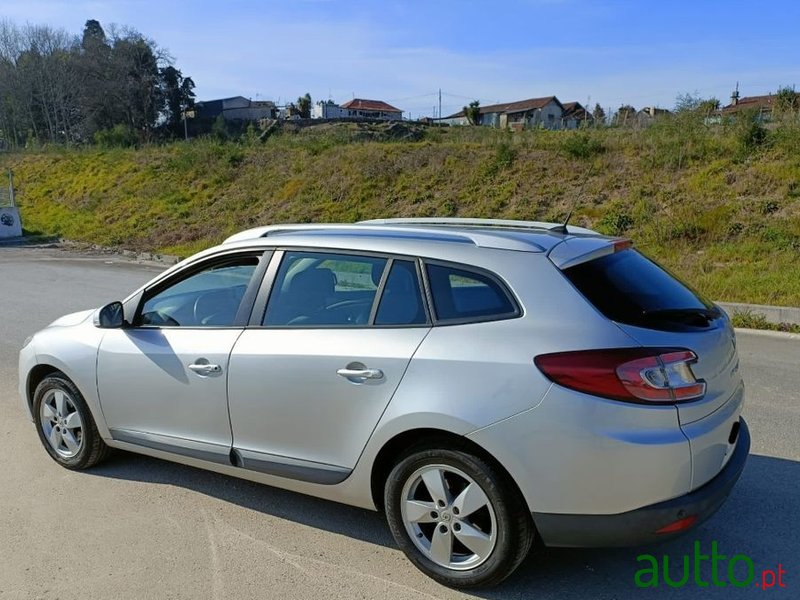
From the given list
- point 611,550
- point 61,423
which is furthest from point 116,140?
point 611,550

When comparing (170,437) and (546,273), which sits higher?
(546,273)

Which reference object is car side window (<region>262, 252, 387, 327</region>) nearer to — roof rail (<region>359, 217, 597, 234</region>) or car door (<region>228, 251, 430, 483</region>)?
car door (<region>228, 251, 430, 483</region>)

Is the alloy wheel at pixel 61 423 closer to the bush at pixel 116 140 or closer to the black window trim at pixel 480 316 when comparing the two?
the black window trim at pixel 480 316

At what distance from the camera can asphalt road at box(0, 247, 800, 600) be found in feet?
9.87

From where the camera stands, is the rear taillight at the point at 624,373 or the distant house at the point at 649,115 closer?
the rear taillight at the point at 624,373

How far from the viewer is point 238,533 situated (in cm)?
353

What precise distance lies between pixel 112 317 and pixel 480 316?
2387 mm

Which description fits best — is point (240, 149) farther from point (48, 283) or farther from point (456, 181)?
point (48, 283)

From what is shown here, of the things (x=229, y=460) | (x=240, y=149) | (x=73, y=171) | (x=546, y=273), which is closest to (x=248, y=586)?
(x=229, y=460)

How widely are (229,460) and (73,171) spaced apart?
32388 millimetres

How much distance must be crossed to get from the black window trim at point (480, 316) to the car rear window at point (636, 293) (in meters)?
0.28

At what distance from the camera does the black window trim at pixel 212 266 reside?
3602mm

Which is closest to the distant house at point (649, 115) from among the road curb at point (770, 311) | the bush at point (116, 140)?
the road curb at point (770, 311)

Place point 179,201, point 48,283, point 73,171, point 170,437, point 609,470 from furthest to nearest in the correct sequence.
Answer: point 73,171
point 179,201
point 48,283
point 170,437
point 609,470
